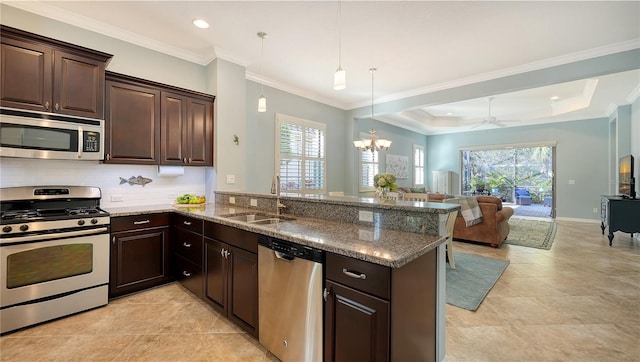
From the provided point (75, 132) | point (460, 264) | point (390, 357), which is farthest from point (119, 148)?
point (460, 264)

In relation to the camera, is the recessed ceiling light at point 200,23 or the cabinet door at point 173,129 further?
the cabinet door at point 173,129

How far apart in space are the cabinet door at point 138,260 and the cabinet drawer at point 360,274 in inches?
94.6

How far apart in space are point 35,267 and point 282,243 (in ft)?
7.43

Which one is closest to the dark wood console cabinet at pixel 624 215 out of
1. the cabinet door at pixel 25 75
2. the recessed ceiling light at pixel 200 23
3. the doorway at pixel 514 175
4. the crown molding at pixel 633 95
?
the crown molding at pixel 633 95

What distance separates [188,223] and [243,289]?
3.77 ft

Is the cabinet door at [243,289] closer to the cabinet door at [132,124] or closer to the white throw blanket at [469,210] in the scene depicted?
the cabinet door at [132,124]

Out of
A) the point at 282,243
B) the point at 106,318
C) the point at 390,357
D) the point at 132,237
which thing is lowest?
the point at 106,318

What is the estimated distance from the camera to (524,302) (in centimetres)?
277

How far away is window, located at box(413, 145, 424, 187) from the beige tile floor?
21.7ft

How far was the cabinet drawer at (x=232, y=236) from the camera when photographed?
2041 mm

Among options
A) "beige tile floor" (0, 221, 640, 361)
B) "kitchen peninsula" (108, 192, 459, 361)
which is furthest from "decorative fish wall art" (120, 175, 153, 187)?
"kitchen peninsula" (108, 192, 459, 361)

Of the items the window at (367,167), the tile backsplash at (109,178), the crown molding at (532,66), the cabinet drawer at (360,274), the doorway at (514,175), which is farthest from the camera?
the doorway at (514,175)

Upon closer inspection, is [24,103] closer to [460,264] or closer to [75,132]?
[75,132]

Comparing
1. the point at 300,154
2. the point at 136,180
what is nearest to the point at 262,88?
the point at 300,154
